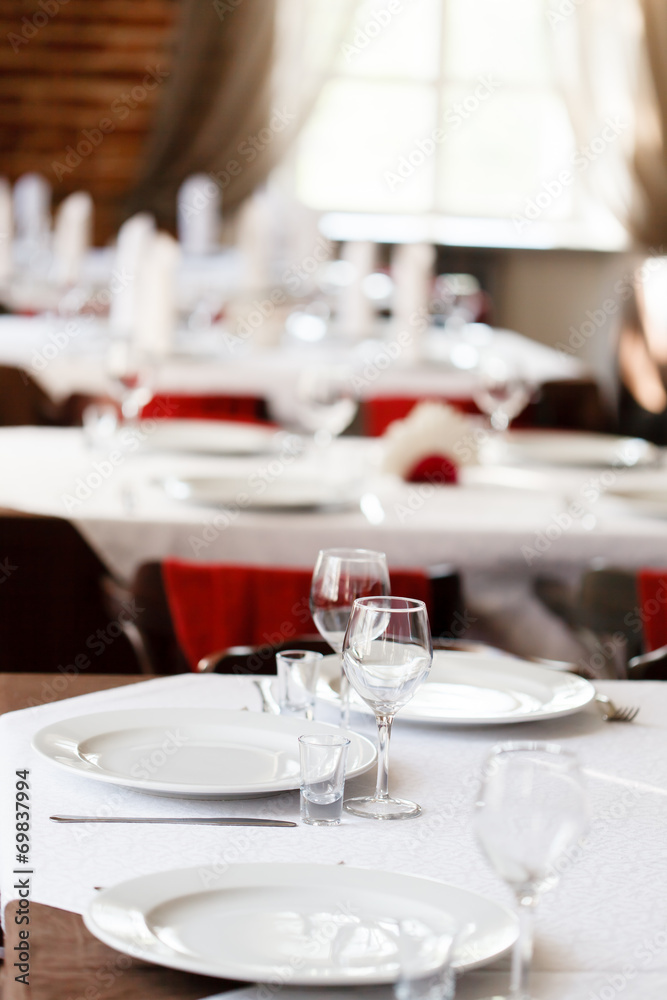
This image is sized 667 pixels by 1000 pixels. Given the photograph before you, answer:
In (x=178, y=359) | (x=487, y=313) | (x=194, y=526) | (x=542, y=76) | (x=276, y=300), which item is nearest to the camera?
(x=194, y=526)

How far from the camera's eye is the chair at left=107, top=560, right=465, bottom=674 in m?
1.82

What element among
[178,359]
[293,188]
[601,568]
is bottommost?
[601,568]

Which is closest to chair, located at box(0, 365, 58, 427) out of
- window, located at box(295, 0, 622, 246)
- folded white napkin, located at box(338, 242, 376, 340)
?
folded white napkin, located at box(338, 242, 376, 340)

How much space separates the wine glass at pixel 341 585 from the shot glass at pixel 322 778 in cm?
22

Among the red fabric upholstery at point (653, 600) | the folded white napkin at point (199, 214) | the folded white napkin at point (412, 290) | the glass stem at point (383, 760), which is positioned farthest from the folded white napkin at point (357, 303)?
the glass stem at point (383, 760)

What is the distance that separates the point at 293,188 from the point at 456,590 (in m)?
6.05

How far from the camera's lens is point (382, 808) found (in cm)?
103

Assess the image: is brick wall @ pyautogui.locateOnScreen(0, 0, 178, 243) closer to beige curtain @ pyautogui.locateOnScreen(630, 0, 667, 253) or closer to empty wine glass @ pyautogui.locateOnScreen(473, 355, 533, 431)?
beige curtain @ pyautogui.locateOnScreen(630, 0, 667, 253)

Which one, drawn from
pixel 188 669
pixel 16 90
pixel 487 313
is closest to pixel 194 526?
pixel 188 669

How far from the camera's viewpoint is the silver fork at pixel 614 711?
130cm

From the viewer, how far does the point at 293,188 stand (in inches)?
303

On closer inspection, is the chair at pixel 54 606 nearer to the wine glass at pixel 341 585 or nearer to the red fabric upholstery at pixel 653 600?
the red fabric upholstery at pixel 653 600

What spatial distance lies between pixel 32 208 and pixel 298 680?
18.9 ft

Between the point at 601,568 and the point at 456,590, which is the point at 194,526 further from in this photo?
the point at 601,568
